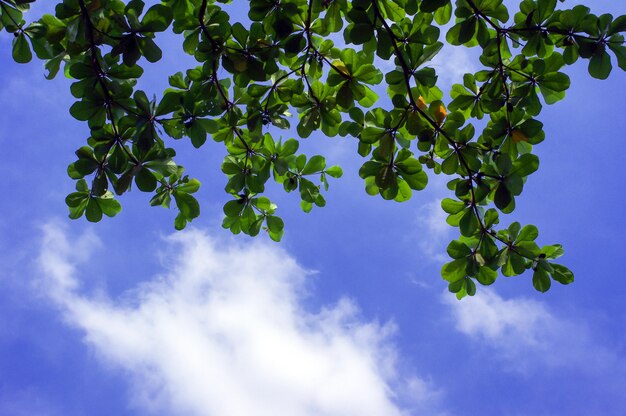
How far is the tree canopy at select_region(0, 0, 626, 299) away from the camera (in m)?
4.02

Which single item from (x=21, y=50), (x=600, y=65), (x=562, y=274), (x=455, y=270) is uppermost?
(x=600, y=65)

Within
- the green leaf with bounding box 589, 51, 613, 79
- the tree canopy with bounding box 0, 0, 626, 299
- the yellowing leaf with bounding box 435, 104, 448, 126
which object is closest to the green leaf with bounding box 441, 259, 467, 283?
the tree canopy with bounding box 0, 0, 626, 299

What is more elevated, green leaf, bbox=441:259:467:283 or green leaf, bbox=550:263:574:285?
green leaf, bbox=550:263:574:285

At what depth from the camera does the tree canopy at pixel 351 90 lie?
402cm

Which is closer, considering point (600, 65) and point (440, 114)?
point (600, 65)

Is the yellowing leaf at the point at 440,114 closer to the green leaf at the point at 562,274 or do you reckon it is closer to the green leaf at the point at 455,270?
the green leaf at the point at 455,270

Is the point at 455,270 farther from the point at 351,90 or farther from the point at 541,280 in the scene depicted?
the point at 351,90

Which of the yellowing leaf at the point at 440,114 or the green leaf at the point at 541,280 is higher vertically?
the yellowing leaf at the point at 440,114

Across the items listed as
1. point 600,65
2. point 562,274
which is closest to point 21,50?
point 600,65

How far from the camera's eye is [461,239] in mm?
4582

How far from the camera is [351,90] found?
173 inches

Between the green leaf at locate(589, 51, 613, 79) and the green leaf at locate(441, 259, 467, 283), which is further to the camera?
the green leaf at locate(441, 259, 467, 283)

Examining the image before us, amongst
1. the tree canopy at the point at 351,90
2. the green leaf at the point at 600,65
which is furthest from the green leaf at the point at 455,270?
the green leaf at the point at 600,65

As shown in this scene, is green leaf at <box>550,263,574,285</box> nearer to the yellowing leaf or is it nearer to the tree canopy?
the tree canopy
